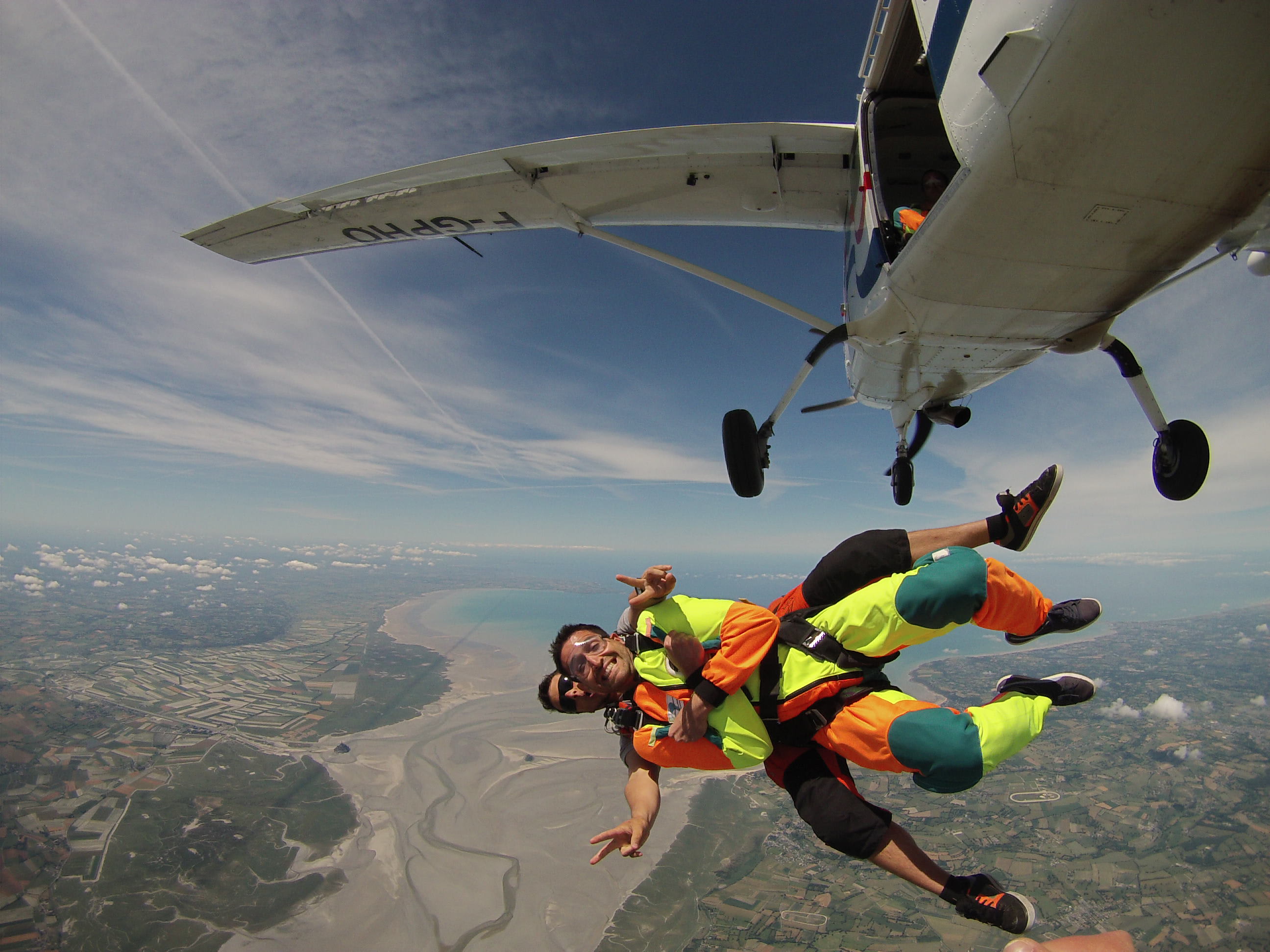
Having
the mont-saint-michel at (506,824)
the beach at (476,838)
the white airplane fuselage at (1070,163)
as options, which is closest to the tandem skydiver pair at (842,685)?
the white airplane fuselage at (1070,163)

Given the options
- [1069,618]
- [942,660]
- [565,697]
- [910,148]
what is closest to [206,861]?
[565,697]

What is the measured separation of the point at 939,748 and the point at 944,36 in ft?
9.25

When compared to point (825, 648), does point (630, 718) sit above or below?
below

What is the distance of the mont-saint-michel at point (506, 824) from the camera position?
17.5m

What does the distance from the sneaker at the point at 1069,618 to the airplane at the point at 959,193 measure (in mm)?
1098

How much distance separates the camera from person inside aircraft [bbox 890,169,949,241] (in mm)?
2650

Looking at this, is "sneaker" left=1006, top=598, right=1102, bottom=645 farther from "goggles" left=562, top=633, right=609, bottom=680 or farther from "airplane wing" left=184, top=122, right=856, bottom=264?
"airplane wing" left=184, top=122, right=856, bottom=264

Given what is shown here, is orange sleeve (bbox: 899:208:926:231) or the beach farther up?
orange sleeve (bbox: 899:208:926:231)

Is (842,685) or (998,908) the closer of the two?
(998,908)

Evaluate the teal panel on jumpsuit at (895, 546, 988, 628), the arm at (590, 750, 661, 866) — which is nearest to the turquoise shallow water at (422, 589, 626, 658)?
the arm at (590, 750, 661, 866)

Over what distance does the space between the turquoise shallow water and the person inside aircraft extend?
51099mm

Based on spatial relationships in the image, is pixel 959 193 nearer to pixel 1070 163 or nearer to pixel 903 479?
pixel 1070 163

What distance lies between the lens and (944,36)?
1924 millimetres

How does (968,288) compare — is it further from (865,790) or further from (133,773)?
(133,773)
